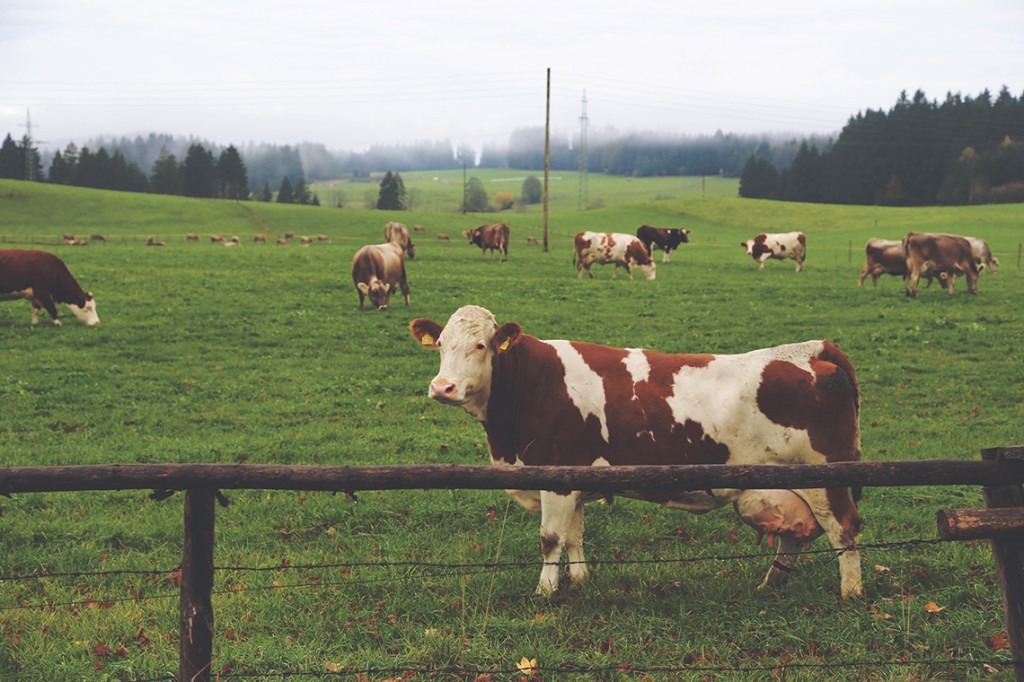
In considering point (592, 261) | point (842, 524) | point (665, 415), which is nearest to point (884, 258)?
point (592, 261)

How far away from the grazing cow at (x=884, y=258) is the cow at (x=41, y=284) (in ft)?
87.9

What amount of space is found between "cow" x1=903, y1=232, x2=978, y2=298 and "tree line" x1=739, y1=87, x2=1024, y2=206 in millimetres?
96048

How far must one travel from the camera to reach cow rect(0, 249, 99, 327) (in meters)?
20.5

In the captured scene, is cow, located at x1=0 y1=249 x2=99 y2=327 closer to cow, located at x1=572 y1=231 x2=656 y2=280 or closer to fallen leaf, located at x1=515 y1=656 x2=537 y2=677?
cow, located at x1=572 y1=231 x2=656 y2=280

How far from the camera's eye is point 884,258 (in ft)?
101

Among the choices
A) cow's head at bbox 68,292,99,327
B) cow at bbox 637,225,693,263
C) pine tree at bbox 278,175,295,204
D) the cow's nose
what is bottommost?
cow's head at bbox 68,292,99,327

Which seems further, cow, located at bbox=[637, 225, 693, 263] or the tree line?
the tree line

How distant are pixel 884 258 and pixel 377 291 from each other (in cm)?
1952

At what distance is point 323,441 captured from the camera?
12.4 meters

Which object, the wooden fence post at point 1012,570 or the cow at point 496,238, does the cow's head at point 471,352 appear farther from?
the cow at point 496,238

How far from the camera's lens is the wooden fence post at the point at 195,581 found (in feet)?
14.0

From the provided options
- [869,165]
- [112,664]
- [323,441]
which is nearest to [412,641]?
[112,664]

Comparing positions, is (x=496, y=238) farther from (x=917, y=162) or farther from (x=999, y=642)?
(x=917, y=162)

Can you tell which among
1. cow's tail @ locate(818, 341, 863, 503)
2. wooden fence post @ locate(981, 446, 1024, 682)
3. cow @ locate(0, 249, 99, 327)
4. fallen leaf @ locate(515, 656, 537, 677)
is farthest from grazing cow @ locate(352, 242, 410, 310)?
wooden fence post @ locate(981, 446, 1024, 682)
